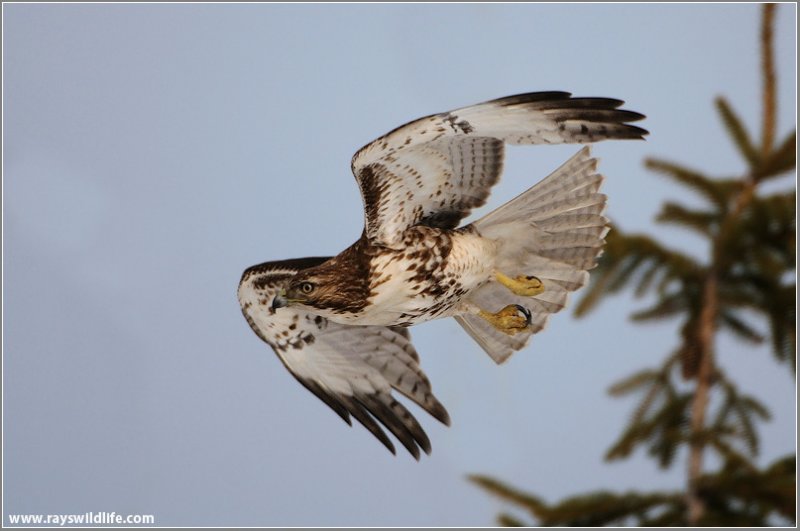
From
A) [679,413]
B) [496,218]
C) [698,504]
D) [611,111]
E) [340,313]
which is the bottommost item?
[698,504]

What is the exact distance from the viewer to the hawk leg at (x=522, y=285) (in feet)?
31.7

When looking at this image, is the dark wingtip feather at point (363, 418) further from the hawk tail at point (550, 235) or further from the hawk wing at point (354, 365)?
the hawk tail at point (550, 235)

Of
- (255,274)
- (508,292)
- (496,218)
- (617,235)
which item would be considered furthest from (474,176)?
(617,235)

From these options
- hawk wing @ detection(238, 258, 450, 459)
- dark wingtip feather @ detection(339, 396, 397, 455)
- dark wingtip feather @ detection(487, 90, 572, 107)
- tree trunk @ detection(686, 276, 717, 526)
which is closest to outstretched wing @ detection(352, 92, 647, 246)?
dark wingtip feather @ detection(487, 90, 572, 107)

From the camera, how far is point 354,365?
1063cm

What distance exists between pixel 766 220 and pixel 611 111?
4.43m

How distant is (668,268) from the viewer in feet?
41.9

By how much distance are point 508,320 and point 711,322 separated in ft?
12.3

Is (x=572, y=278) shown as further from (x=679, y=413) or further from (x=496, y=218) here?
(x=679, y=413)

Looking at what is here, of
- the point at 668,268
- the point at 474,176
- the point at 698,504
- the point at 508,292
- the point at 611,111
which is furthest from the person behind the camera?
the point at 668,268

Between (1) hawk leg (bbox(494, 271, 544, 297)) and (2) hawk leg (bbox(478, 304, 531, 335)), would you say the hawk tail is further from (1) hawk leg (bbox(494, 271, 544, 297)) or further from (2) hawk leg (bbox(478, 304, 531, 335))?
(2) hawk leg (bbox(478, 304, 531, 335))

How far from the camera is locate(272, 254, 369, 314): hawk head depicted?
8828mm

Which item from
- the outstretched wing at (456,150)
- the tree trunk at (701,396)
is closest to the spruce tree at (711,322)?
the tree trunk at (701,396)

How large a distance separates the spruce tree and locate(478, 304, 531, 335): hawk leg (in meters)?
2.52
